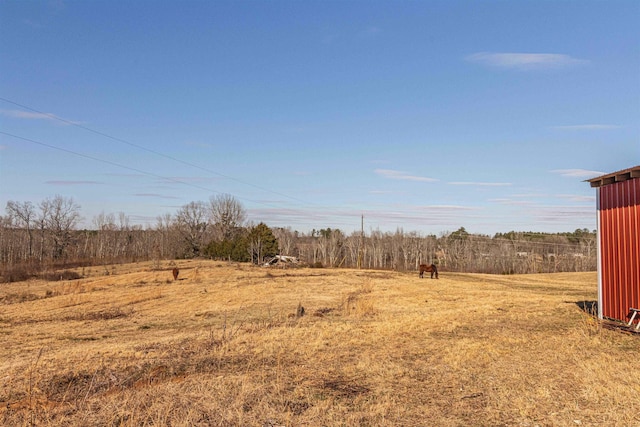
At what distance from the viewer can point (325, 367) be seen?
918 centimetres

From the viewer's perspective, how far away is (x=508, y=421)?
6.17 meters

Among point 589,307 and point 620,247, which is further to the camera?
point 589,307

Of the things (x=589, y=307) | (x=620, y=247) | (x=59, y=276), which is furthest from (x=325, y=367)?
(x=59, y=276)

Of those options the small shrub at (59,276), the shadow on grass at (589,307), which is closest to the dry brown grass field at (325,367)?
the shadow on grass at (589,307)

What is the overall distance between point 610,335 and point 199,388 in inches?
420

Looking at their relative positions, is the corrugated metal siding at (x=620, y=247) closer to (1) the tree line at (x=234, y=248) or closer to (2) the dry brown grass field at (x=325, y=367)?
(2) the dry brown grass field at (x=325, y=367)

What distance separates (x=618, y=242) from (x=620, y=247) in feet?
0.54

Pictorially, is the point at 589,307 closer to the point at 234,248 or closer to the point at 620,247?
the point at 620,247

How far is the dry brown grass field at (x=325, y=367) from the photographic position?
636cm

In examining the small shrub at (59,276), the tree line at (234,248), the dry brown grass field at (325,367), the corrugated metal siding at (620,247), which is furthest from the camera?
the tree line at (234,248)

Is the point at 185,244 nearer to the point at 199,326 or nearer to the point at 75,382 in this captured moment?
the point at 199,326

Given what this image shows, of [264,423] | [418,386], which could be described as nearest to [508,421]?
[418,386]

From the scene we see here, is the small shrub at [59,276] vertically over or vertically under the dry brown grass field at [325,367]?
under

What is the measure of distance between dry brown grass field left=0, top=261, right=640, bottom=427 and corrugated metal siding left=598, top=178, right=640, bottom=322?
101 centimetres
